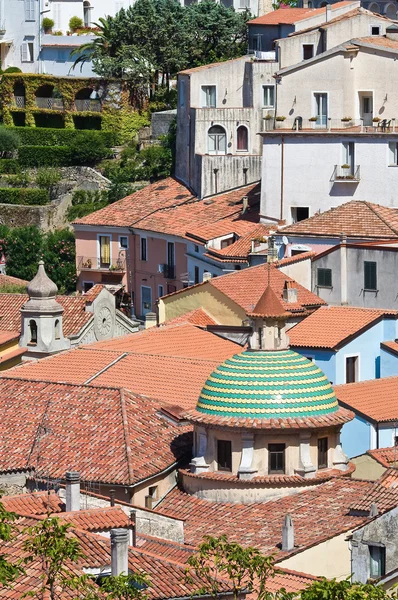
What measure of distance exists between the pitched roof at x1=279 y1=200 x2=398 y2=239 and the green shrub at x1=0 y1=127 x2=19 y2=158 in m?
30.1

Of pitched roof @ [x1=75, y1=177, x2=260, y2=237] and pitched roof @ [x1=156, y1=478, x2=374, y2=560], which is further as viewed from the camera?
pitched roof @ [x1=75, y1=177, x2=260, y2=237]

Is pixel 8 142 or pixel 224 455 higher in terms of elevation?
pixel 8 142

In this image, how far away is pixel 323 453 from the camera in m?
54.8

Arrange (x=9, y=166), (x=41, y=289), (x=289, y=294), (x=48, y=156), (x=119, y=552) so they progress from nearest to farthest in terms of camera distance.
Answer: (x=119, y=552) < (x=289, y=294) < (x=41, y=289) < (x=48, y=156) < (x=9, y=166)

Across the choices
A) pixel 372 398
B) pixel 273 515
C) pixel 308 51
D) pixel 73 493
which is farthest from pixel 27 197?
pixel 73 493

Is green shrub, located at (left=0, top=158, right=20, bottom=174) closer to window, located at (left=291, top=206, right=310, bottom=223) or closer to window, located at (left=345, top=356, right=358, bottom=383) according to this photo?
window, located at (left=291, top=206, right=310, bottom=223)

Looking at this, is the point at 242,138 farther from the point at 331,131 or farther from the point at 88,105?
the point at 88,105

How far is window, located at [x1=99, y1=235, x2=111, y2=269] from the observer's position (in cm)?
9600

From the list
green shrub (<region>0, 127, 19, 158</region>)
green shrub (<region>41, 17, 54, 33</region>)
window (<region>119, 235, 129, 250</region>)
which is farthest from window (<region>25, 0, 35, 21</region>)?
window (<region>119, 235, 129, 250</region>)

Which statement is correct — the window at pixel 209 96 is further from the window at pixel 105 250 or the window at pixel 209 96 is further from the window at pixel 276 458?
the window at pixel 276 458

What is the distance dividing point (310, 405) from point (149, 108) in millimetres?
55261

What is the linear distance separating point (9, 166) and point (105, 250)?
40.6 feet

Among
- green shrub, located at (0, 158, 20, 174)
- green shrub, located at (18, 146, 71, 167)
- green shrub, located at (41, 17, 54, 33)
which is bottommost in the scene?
green shrub, located at (0, 158, 20, 174)

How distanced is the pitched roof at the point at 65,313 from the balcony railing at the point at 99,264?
1814 centimetres
